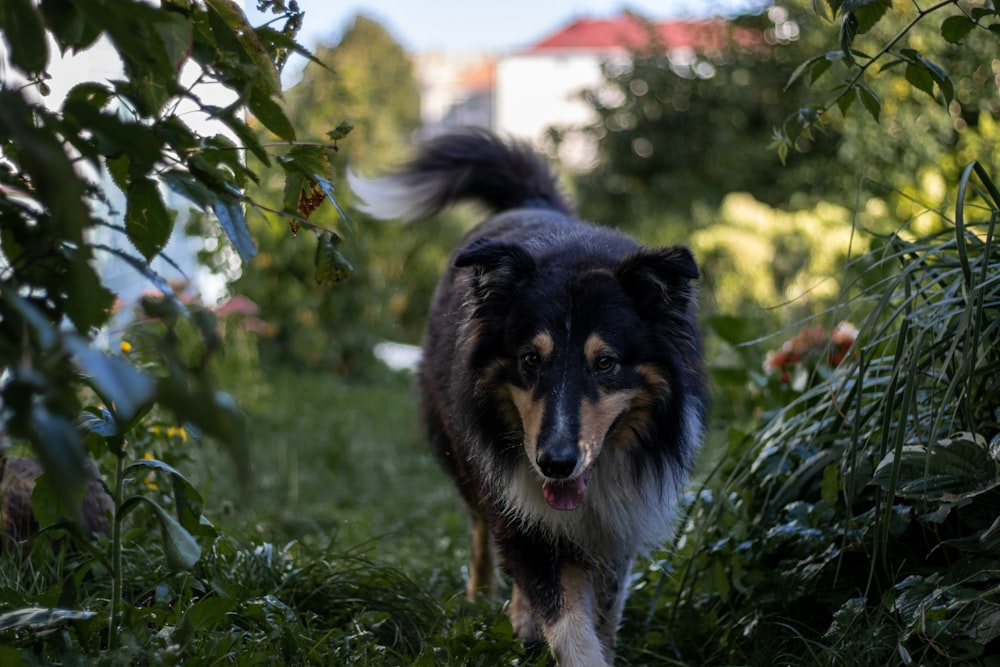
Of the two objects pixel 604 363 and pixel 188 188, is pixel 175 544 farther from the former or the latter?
pixel 604 363

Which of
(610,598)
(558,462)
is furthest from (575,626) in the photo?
(558,462)

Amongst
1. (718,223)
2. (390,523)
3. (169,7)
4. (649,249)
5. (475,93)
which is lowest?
(390,523)

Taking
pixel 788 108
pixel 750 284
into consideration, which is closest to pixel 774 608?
pixel 750 284

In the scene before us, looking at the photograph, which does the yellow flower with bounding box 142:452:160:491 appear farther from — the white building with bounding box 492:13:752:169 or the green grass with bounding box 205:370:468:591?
the white building with bounding box 492:13:752:169

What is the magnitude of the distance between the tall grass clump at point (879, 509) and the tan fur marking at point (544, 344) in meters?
0.74

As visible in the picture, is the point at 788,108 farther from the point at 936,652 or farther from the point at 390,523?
the point at 936,652

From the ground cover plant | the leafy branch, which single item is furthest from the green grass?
the leafy branch

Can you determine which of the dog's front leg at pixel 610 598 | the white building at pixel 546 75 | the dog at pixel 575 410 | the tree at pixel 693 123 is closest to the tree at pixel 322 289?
the tree at pixel 693 123

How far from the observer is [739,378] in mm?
4707

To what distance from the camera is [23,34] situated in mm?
1387

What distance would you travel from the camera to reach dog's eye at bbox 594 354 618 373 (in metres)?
2.71

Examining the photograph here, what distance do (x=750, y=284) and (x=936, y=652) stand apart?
24.8ft

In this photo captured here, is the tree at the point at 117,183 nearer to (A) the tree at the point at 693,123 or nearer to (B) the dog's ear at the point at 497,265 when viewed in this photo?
(B) the dog's ear at the point at 497,265

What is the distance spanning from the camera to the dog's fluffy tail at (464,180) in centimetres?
445
